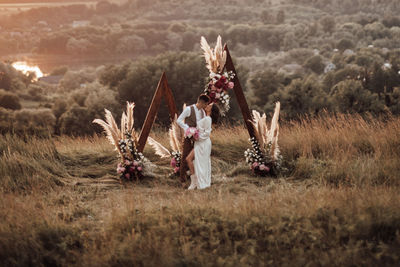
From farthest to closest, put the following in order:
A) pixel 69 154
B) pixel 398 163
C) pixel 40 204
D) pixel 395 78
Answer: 1. pixel 395 78
2. pixel 69 154
3. pixel 398 163
4. pixel 40 204

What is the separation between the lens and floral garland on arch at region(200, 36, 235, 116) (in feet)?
26.7

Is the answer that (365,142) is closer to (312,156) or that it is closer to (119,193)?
A: (312,156)

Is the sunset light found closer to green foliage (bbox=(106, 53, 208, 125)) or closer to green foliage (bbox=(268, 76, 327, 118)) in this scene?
green foliage (bbox=(106, 53, 208, 125))

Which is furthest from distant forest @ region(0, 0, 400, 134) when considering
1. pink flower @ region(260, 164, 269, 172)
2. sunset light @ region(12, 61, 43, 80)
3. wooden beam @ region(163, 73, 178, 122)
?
pink flower @ region(260, 164, 269, 172)

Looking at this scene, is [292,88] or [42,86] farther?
[42,86]

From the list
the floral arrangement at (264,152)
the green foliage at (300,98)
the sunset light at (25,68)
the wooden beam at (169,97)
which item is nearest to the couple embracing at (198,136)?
the wooden beam at (169,97)

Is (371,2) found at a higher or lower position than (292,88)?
higher

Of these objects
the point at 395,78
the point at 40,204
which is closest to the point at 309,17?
the point at 395,78

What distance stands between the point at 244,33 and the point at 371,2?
21.3m

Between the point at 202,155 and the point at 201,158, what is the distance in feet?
0.21

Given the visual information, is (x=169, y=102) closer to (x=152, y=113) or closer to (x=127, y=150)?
(x=152, y=113)

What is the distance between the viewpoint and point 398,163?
749 cm

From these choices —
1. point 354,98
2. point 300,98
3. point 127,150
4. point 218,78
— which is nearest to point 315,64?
point 354,98

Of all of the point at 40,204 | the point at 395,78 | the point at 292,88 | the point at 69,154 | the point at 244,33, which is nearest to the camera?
the point at 40,204
